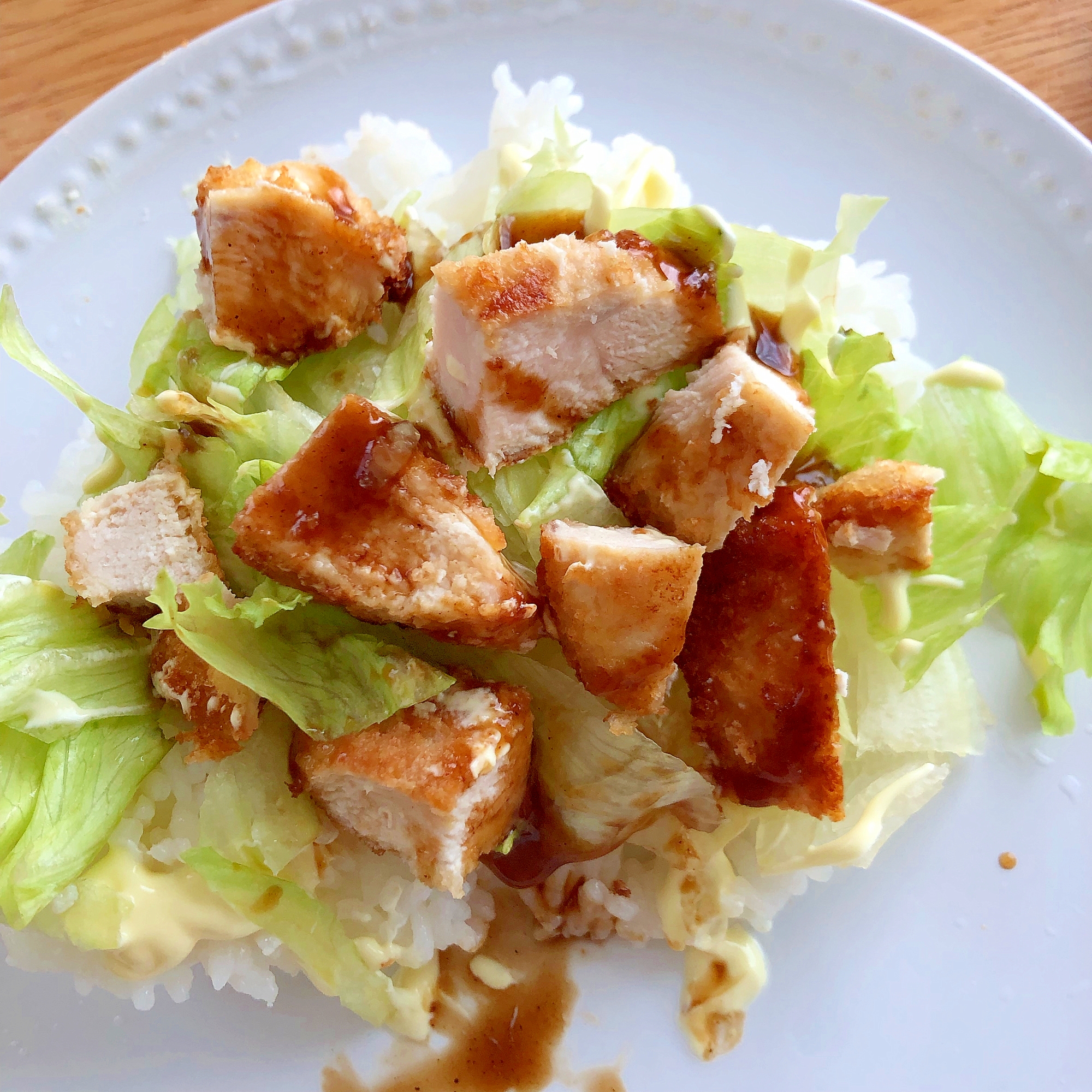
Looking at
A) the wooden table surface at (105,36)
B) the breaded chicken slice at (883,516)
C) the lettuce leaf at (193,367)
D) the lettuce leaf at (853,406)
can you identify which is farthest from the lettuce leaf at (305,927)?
the wooden table surface at (105,36)

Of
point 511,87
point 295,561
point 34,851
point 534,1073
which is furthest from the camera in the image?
point 511,87

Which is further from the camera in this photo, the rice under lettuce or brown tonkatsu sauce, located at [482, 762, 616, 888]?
brown tonkatsu sauce, located at [482, 762, 616, 888]

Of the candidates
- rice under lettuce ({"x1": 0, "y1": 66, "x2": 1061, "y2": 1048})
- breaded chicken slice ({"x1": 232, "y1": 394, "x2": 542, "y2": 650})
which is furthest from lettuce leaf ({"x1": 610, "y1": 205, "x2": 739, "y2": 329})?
breaded chicken slice ({"x1": 232, "y1": 394, "x2": 542, "y2": 650})

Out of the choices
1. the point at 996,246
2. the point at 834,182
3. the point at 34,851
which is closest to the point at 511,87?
the point at 834,182

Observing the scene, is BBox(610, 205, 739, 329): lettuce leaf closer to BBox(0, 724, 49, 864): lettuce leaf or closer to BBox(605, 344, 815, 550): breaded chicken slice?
BBox(605, 344, 815, 550): breaded chicken slice

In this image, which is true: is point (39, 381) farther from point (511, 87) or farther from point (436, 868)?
point (436, 868)

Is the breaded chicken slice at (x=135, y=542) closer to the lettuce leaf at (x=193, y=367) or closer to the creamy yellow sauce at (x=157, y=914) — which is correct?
the lettuce leaf at (x=193, y=367)
